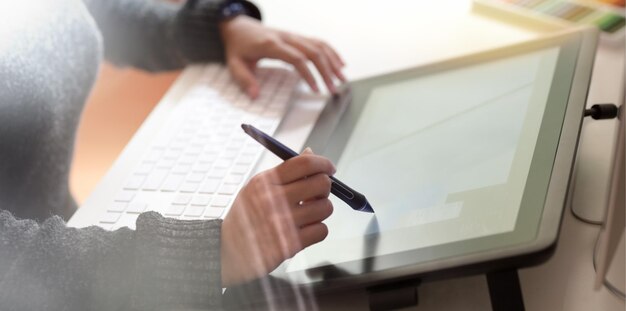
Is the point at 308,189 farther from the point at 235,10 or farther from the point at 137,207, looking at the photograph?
the point at 235,10

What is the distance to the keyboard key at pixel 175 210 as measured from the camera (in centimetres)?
58

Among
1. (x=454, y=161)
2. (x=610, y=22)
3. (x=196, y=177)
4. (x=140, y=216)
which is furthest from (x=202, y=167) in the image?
(x=610, y=22)

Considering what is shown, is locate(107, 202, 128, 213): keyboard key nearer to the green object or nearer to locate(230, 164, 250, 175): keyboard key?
locate(230, 164, 250, 175): keyboard key

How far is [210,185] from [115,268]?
0.13 metres

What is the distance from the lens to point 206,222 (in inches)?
20.1

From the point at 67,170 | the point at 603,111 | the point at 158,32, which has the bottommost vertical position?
the point at 67,170

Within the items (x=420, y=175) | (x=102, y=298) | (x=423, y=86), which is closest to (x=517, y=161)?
(x=420, y=175)

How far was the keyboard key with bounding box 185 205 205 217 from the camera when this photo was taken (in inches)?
22.5

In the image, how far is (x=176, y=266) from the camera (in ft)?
1.61

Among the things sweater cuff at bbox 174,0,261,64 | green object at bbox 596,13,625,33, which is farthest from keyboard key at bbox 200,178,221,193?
green object at bbox 596,13,625,33

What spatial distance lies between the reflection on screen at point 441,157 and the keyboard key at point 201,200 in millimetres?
117

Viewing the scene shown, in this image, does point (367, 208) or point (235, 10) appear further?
point (235, 10)

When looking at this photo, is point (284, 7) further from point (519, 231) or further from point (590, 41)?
point (519, 231)

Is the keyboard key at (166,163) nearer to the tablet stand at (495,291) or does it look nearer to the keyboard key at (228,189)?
the keyboard key at (228,189)
